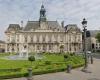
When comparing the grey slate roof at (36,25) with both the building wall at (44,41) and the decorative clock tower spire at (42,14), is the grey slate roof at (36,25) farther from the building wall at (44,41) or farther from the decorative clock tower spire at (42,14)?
the decorative clock tower spire at (42,14)

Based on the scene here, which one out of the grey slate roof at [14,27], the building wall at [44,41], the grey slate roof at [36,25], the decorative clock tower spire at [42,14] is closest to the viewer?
the building wall at [44,41]

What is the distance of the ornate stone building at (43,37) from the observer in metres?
89.2

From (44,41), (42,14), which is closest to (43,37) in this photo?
(44,41)

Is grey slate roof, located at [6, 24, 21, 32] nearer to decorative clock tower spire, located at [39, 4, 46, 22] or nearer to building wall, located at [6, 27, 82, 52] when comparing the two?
building wall, located at [6, 27, 82, 52]

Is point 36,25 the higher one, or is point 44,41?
point 36,25

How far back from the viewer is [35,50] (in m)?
88.0

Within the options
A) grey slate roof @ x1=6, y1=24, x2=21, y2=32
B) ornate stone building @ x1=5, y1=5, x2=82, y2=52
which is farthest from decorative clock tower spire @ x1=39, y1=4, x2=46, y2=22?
grey slate roof @ x1=6, y1=24, x2=21, y2=32

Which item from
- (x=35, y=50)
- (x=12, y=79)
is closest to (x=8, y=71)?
(x=12, y=79)

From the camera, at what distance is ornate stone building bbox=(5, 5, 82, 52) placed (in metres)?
89.2

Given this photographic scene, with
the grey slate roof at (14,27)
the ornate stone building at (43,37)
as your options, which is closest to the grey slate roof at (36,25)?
the ornate stone building at (43,37)

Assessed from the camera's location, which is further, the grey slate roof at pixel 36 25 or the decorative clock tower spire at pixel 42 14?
the decorative clock tower spire at pixel 42 14

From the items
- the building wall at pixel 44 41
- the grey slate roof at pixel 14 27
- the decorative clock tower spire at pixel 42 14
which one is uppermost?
the decorative clock tower spire at pixel 42 14

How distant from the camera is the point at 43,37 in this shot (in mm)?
90062

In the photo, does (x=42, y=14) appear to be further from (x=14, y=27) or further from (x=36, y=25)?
(x=14, y=27)
